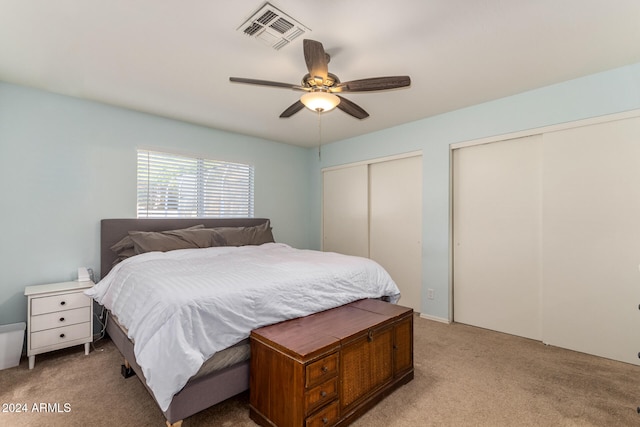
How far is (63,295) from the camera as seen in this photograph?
8.52 feet

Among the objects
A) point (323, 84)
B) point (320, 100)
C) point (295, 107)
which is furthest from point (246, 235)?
point (323, 84)

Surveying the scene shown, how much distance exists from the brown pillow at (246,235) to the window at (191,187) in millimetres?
453

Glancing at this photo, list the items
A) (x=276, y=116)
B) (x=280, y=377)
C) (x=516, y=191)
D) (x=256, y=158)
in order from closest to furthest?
(x=280, y=377) < (x=516, y=191) < (x=276, y=116) < (x=256, y=158)

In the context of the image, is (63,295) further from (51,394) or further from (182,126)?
(182,126)

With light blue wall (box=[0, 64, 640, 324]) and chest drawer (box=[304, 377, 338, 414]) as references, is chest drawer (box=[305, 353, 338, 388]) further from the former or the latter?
light blue wall (box=[0, 64, 640, 324])

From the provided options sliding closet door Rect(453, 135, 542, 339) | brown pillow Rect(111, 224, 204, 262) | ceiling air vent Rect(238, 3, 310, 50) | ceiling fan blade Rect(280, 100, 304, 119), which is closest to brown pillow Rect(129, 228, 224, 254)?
brown pillow Rect(111, 224, 204, 262)

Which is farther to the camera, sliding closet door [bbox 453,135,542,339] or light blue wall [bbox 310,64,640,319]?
sliding closet door [bbox 453,135,542,339]

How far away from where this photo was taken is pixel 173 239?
10.4 ft

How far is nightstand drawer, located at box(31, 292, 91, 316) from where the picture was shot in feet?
8.09

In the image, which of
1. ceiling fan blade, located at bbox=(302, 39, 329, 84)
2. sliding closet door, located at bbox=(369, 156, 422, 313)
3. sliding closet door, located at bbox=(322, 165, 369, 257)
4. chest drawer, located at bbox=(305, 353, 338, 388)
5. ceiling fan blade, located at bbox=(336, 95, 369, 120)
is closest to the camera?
chest drawer, located at bbox=(305, 353, 338, 388)

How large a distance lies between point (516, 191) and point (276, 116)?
9.10 ft

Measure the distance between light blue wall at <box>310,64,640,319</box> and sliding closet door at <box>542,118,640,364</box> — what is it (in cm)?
21

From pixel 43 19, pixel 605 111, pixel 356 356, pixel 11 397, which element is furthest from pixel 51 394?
pixel 605 111

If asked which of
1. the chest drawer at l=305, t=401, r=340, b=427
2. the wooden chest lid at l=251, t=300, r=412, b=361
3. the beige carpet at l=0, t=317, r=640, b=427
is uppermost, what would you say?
the wooden chest lid at l=251, t=300, r=412, b=361
